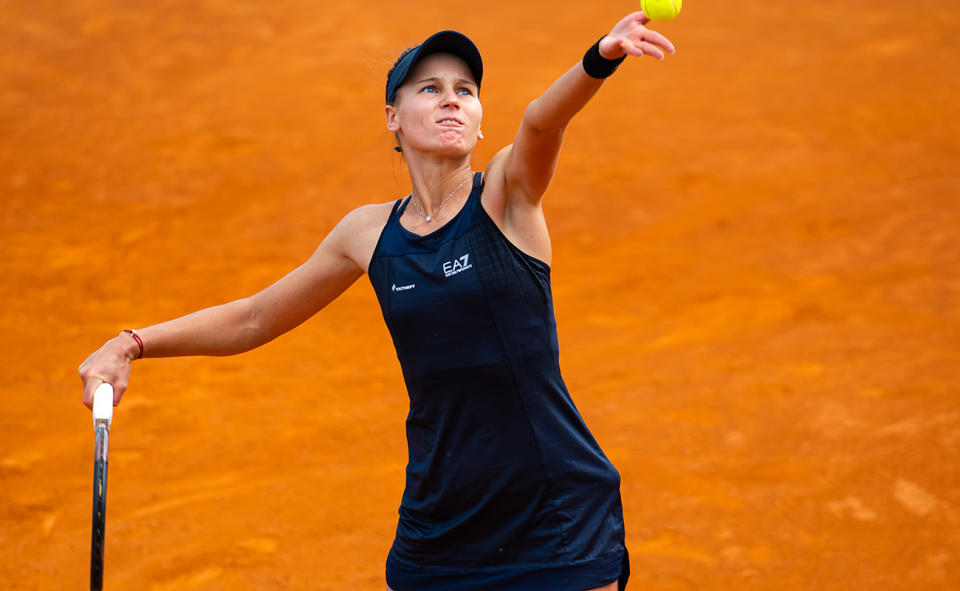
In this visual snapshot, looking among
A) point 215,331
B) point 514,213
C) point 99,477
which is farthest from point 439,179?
point 99,477

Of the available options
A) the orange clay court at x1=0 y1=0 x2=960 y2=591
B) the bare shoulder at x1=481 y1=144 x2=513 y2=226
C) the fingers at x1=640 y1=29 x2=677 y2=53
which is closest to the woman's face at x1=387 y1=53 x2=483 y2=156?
the bare shoulder at x1=481 y1=144 x2=513 y2=226

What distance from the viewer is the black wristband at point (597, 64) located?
211cm

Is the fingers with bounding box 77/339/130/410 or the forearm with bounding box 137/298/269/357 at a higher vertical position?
the forearm with bounding box 137/298/269/357

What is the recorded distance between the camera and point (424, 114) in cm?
258

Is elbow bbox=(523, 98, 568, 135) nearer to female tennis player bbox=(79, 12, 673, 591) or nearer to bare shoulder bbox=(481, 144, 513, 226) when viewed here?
female tennis player bbox=(79, 12, 673, 591)

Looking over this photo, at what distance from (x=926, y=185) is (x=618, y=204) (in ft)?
8.12

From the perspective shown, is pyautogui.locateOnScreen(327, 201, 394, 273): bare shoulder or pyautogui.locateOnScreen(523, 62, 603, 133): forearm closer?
pyautogui.locateOnScreen(523, 62, 603, 133): forearm

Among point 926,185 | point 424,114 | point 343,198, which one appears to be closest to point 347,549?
point 424,114

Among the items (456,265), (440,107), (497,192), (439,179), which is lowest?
(456,265)

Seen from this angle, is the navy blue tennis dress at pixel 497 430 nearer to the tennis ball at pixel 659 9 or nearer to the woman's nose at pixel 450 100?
the woman's nose at pixel 450 100

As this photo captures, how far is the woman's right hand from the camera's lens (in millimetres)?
2532

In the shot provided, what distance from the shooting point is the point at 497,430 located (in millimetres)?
2393

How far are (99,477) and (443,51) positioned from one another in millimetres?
1329

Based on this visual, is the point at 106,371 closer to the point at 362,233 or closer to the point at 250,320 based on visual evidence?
the point at 250,320
